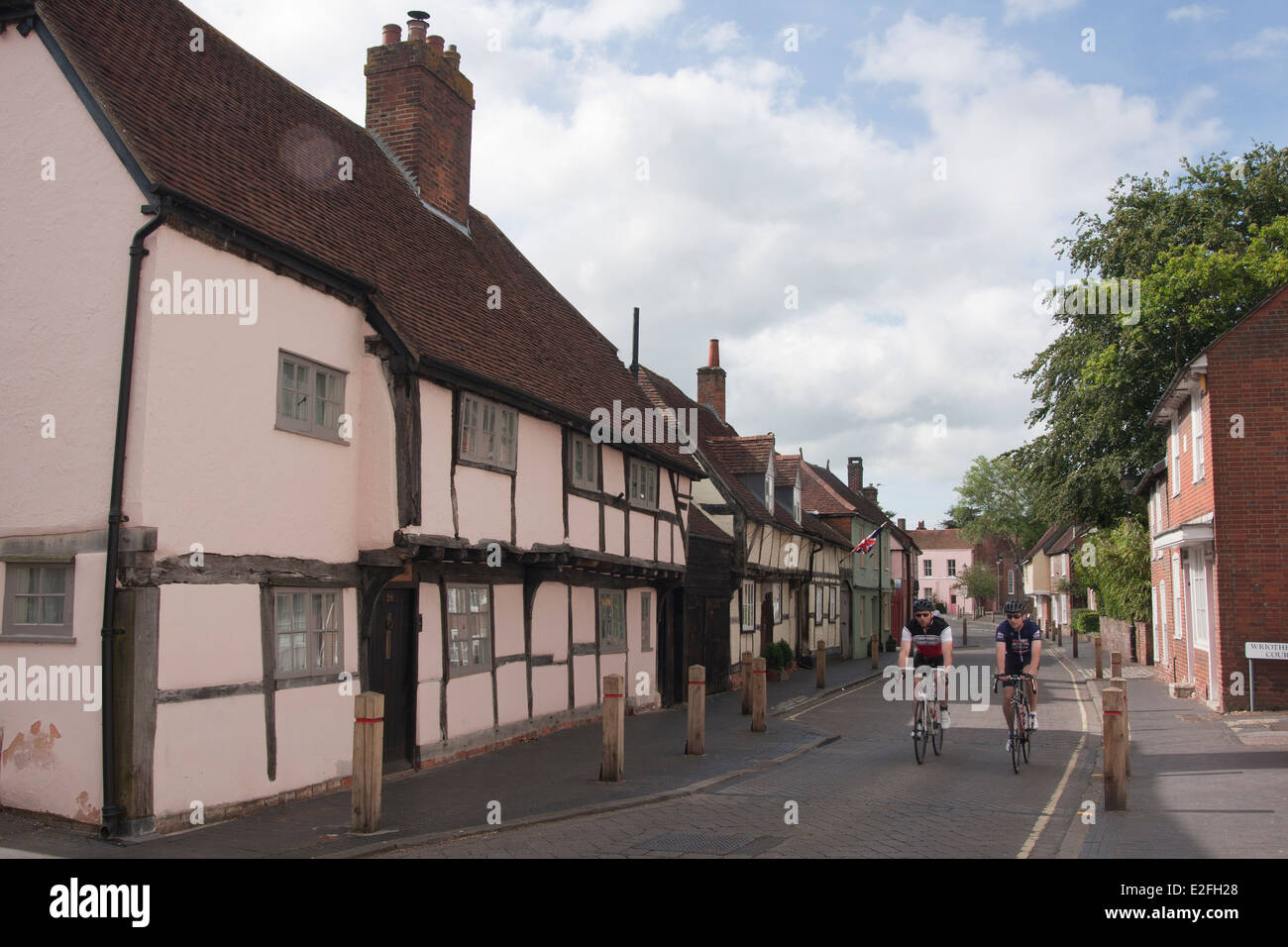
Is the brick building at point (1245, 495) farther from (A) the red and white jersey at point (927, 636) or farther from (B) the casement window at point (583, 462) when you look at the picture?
(B) the casement window at point (583, 462)

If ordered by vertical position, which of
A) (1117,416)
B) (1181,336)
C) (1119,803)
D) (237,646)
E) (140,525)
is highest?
(1181,336)

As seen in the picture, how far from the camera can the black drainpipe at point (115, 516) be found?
332 inches

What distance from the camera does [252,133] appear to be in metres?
12.3

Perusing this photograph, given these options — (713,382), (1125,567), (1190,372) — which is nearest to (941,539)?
(1125,567)

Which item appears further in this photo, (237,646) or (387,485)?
(387,485)

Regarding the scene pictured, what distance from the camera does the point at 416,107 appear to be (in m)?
17.1

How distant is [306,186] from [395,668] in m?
5.78

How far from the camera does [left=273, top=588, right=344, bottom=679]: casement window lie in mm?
10492

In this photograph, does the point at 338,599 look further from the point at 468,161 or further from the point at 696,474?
the point at 696,474

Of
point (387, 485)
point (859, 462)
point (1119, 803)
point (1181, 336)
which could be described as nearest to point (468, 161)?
point (387, 485)

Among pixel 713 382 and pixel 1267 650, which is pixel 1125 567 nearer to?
pixel 713 382

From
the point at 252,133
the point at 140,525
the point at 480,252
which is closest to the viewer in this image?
the point at 140,525
